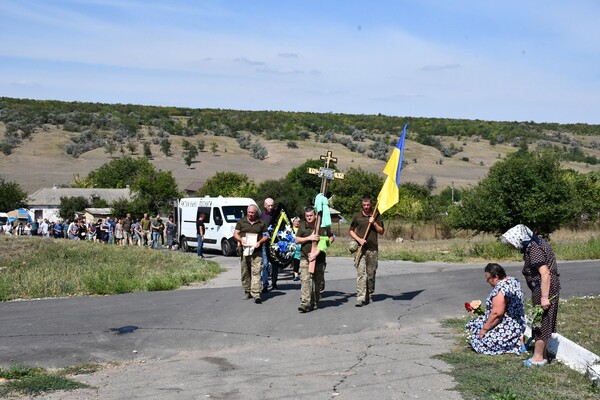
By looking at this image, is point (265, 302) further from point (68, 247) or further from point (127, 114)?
point (127, 114)

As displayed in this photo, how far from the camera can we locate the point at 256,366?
994cm

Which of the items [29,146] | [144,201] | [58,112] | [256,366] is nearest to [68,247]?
[256,366]

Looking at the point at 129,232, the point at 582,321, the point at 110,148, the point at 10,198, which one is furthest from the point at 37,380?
the point at 110,148

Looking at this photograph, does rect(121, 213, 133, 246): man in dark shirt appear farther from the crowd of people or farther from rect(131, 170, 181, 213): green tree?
rect(131, 170, 181, 213): green tree

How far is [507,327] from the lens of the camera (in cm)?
1026

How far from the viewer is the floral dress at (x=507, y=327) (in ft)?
33.6

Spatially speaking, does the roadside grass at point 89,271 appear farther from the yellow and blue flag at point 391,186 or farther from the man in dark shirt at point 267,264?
the yellow and blue flag at point 391,186

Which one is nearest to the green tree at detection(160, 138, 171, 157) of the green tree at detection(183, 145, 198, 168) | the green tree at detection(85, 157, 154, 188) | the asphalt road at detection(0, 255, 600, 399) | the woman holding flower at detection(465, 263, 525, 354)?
the green tree at detection(183, 145, 198, 168)

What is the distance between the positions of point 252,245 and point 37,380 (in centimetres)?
653

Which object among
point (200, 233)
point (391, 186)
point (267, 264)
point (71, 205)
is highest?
point (391, 186)

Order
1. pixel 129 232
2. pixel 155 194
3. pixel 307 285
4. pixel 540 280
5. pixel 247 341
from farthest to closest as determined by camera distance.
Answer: pixel 155 194
pixel 129 232
pixel 307 285
pixel 247 341
pixel 540 280

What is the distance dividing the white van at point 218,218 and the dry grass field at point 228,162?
192 feet

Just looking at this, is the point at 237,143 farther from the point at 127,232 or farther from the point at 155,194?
the point at 127,232

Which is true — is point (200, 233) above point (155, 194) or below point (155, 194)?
above
